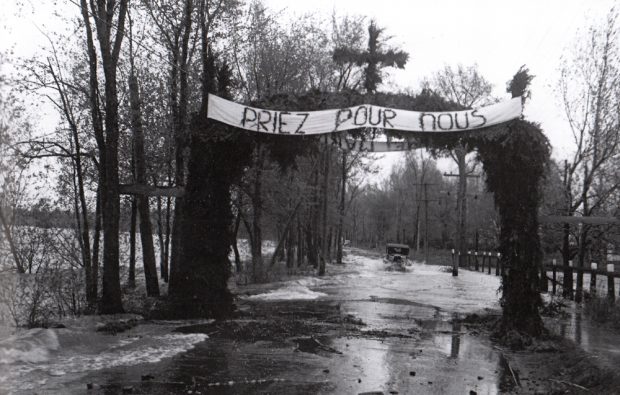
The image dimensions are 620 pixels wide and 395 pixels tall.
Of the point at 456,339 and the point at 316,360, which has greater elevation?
the point at 316,360

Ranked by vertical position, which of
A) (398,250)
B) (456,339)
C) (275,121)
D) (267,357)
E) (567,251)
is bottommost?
(398,250)

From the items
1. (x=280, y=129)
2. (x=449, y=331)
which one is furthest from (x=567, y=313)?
(x=280, y=129)

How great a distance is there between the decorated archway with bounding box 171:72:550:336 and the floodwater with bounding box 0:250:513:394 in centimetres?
121

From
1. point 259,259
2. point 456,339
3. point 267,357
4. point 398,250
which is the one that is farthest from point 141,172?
point 398,250

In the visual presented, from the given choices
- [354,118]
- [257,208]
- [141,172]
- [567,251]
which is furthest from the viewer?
[257,208]

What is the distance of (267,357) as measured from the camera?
31.9ft

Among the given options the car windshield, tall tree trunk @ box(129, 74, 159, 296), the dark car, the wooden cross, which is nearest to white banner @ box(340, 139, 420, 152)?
tall tree trunk @ box(129, 74, 159, 296)

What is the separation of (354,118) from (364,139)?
100cm

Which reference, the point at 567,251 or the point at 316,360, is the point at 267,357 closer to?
the point at 316,360

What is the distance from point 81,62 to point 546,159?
19.1 meters

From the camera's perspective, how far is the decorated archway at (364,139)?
1229 cm

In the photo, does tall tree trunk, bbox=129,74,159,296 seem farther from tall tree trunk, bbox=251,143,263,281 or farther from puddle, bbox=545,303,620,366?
puddle, bbox=545,303,620,366

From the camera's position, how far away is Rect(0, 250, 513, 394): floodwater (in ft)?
25.8

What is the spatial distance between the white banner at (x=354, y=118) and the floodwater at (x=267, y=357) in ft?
15.1
